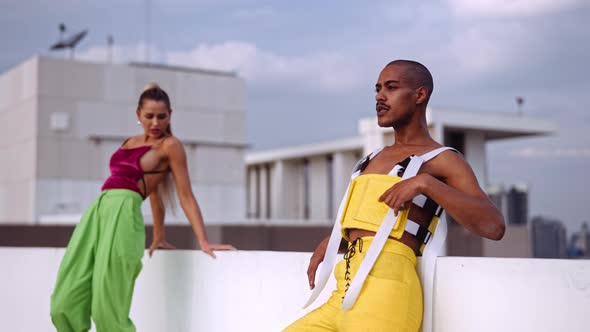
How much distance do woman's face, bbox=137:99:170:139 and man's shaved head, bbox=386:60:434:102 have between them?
223 centimetres

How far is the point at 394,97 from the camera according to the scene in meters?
2.96

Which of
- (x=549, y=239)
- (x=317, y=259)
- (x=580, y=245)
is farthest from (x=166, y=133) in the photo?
(x=580, y=245)

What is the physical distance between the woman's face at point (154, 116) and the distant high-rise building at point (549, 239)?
22.5 metres

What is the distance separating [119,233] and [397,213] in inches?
90.1

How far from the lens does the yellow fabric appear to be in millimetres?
2844

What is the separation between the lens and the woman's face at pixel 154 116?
4977 mm

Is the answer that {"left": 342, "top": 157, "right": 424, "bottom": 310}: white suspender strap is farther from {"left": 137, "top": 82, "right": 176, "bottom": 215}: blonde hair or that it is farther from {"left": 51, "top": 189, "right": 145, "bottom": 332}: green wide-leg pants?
{"left": 137, "top": 82, "right": 176, "bottom": 215}: blonde hair

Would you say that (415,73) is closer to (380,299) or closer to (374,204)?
(374,204)

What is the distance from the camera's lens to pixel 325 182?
36.5 meters

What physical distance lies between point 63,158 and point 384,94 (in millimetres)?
28820

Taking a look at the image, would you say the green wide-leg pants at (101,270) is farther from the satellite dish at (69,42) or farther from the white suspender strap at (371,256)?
the satellite dish at (69,42)

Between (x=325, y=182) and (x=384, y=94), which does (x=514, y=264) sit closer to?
(x=384, y=94)

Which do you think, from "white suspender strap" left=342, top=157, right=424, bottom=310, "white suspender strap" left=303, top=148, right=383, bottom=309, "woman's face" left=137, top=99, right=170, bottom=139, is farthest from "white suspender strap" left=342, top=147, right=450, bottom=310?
"woman's face" left=137, top=99, right=170, bottom=139

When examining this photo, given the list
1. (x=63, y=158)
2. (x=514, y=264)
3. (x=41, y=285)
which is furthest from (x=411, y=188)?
(x=63, y=158)
